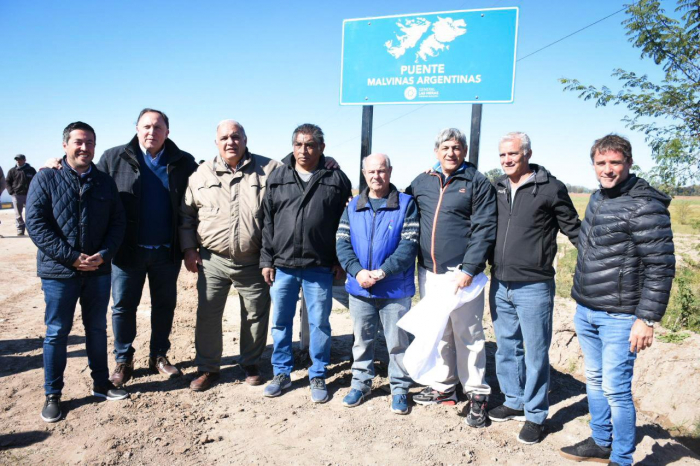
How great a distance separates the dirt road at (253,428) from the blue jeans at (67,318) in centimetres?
32

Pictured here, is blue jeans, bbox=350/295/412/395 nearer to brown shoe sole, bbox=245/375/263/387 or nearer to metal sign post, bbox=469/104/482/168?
brown shoe sole, bbox=245/375/263/387

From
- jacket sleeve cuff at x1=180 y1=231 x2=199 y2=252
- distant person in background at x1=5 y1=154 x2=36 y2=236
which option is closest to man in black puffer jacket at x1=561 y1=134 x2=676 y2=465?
jacket sleeve cuff at x1=180 y1=231 x2=199 y2=252

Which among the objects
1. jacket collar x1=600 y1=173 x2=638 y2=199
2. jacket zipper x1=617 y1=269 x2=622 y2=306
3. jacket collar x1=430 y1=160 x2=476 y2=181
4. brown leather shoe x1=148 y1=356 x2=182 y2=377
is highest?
jacket collar x1=430 y1=160 x2=476 y2=181

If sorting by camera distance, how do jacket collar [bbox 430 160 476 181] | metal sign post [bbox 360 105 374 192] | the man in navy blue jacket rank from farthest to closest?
metal sign post [bbox 360 105 374 192], jacket collar [bbox 430 160 476 181], the man in navy blue jacket

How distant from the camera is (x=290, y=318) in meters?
3.85

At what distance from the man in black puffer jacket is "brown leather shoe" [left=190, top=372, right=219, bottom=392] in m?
3.07

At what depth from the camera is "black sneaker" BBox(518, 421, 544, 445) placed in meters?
3.18

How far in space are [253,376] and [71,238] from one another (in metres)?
1.91

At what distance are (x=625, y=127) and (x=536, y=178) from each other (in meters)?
4.92

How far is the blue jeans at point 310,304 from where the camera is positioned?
374 centimetres

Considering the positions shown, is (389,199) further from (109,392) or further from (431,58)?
(109,392)

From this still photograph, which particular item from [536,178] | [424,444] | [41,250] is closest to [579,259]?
[536,178]

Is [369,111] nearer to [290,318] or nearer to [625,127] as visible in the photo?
[290,318]

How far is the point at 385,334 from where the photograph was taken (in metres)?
3.61
